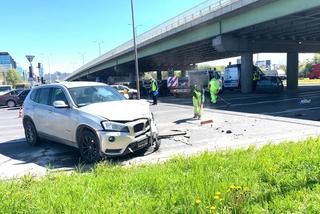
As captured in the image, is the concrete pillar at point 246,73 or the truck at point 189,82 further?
the concrete pillar at point 246,73

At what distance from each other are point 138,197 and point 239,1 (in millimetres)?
19983

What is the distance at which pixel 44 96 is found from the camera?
8.76 meters

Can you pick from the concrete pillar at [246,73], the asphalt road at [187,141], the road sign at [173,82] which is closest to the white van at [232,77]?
the concrete pillar at [246,73]

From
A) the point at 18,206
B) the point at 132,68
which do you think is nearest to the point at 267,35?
the point at 18,206

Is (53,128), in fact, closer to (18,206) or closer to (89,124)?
(89,124)

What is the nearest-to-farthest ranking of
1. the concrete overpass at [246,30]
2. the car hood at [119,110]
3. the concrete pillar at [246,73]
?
the car hood at [119,110]
the concrete overpass at [246,30]
the concrete pillar at [246,73]

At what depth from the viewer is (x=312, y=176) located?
15.0 feet

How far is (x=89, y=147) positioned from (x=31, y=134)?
120 inches

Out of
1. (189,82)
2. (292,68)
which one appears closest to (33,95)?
(189,82)

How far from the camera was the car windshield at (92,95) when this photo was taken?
7652 millimetres

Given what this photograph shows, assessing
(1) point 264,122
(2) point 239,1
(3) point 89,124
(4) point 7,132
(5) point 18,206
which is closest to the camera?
(5) point 18,206

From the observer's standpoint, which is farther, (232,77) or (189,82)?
(232,77)

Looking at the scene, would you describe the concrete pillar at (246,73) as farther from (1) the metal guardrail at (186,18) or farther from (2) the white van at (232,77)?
(1) the metal guardrail at (186,18)

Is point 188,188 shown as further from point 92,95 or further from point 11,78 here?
point 11,78
